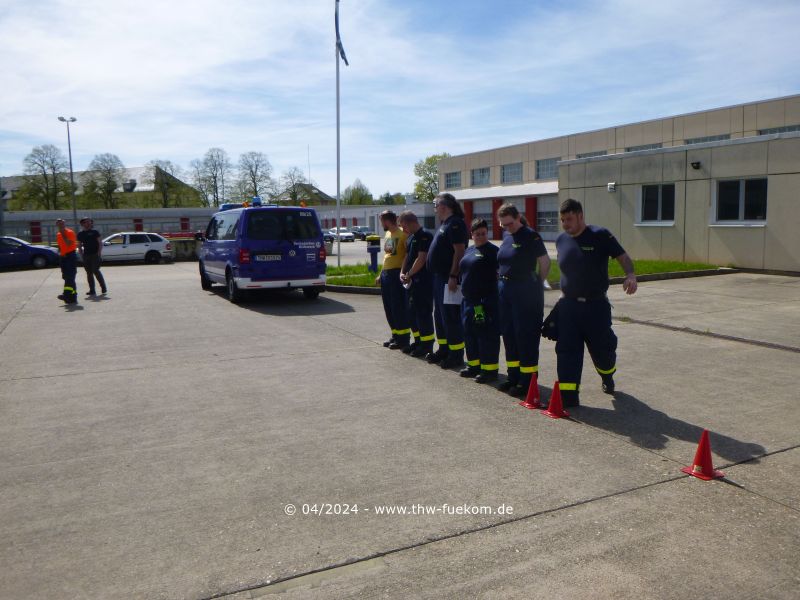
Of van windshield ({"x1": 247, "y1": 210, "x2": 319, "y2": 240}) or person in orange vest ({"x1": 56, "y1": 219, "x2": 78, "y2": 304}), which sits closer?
van windshield ({"x1": 247, "y1": 210, "x2": 319, "y2": 240})

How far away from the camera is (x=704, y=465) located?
4488 mm

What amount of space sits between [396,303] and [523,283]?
2704 millimetres

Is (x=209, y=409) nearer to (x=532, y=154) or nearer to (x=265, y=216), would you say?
(x=265, y=216)

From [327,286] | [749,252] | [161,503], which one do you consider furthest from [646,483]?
[749,252]

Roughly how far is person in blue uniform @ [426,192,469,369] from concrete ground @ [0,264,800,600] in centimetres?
50

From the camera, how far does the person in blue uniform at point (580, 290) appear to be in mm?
6102

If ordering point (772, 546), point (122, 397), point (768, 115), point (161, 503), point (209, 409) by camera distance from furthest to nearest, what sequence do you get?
1. point (768, 115)
2. point (122, 397)
3. point (209, 409)
4. point (161, 503)
5. point (772, 546)

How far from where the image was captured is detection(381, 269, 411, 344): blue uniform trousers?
8.90 m

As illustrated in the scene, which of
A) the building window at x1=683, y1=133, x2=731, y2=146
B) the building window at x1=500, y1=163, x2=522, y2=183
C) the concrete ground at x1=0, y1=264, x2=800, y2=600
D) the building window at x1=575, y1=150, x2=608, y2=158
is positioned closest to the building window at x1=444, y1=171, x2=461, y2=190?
the building window at x1=500, y1=163, x2=522, y2=183

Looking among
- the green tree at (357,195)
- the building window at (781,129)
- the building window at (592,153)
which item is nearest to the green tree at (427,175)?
the green tree at (357,195)

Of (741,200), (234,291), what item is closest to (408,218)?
(234,291)

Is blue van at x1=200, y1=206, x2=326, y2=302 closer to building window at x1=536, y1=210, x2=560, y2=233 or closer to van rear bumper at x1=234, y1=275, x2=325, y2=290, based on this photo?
van rear bumper at x1=234, y1=275, x2=325, y2=290

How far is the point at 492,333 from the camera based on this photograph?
713cm

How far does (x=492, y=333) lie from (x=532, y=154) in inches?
1865
